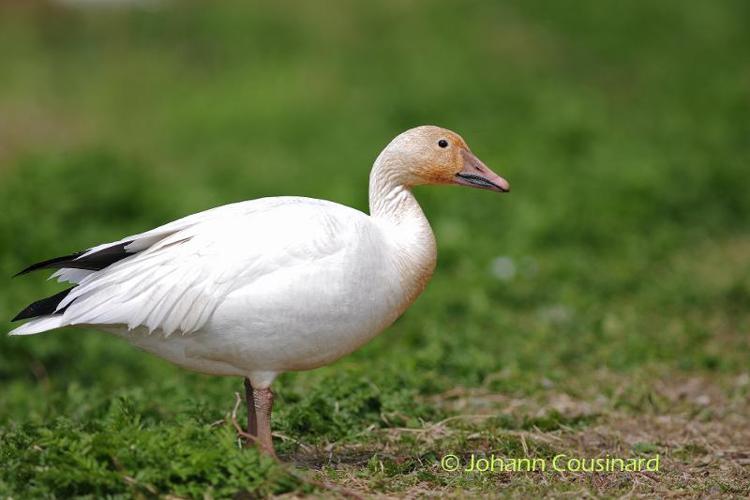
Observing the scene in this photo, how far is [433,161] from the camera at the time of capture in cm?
561

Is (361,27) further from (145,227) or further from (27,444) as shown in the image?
(27,444)

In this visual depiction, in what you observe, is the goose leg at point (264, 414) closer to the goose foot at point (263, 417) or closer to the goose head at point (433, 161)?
the goose foot at point (263, 417)

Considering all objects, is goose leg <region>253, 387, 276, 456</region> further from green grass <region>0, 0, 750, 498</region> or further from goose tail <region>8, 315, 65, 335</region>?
goose tail <region>8, 315, 65, 335</region>

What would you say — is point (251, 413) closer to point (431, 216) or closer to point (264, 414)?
point (264, 414)

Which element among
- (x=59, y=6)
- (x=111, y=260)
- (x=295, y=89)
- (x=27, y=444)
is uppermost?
(x=59, y=6)

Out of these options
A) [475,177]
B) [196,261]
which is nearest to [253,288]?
[196,261]

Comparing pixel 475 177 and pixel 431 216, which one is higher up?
pixel 431 216

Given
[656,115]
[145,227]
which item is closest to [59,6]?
[145,227]

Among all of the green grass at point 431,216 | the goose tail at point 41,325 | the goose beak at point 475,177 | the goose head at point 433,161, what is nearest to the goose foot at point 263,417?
the green grass at point 431,216

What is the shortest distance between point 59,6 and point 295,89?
494cm

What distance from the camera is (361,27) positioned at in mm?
17234

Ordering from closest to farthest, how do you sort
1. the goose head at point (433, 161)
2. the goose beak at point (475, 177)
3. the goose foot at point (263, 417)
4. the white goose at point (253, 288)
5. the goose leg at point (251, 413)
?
1. the white goose at point (253, 288)
2. the goose foot at point (263, 417)
3. the goose leg at point (251, 413)
4. the goose head at point (433, 161)
5. the goose beak at point (475, 177)

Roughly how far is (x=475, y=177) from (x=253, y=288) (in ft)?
4.84

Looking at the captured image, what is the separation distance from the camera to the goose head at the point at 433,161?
18.3ft
